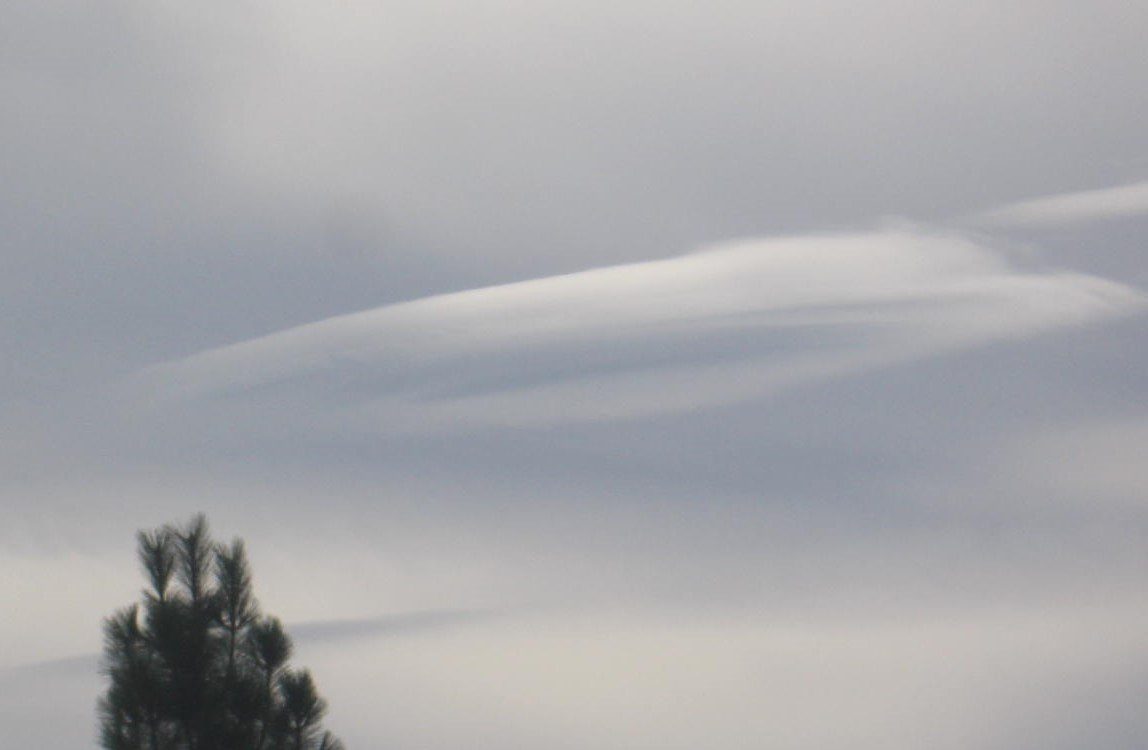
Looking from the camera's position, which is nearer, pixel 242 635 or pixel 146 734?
pixel 146 734

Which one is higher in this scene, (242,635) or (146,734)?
(242,635)

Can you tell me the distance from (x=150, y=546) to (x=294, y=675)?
2016mm

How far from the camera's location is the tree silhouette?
1483 cm

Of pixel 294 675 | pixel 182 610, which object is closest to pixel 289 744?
pixel 294 675

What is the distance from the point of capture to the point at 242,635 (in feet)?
52.0

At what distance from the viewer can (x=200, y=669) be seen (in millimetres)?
15141

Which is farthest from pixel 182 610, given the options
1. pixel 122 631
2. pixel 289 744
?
pixel 289 744

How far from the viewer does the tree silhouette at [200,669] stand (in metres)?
14.8

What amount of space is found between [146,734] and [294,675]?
1.68 meters

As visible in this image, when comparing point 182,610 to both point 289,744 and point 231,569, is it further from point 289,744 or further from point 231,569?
point 289,744

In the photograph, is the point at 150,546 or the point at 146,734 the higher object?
the point at 150,546

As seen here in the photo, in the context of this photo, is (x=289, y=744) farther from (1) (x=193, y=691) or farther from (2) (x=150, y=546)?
(2) (x=150, y=546)

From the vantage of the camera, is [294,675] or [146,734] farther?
[294,675]

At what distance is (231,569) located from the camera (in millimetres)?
15719
